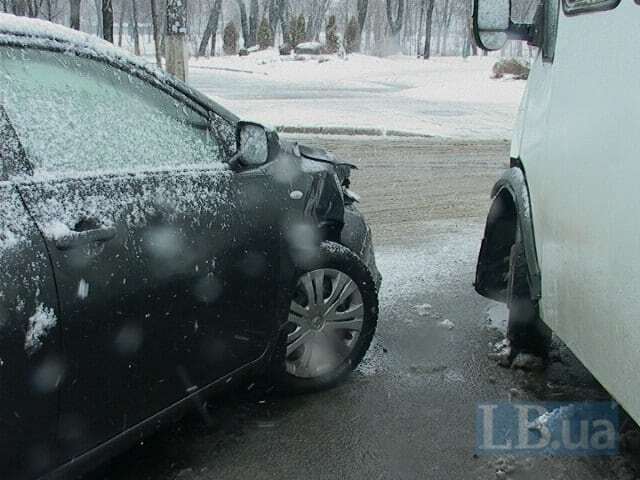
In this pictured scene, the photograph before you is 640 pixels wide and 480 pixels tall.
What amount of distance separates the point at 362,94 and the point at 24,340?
81.6 feet

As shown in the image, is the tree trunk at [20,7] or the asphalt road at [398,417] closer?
the asphalt road at [398,417]

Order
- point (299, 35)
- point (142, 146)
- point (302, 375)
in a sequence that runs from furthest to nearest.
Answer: point (299, 35) < point (302, 375) < point (142, 146)

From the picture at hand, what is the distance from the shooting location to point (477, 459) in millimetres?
3283

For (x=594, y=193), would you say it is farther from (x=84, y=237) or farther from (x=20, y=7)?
(x=20, y=7)

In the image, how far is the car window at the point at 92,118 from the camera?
2480 millimetres

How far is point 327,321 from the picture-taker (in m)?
3.73

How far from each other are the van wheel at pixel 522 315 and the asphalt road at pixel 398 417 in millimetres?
157

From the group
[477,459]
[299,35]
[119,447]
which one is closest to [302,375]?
[477,459]

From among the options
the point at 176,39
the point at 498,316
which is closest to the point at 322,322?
the point at 498,316

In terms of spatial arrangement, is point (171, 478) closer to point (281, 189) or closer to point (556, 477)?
point (281, 189)

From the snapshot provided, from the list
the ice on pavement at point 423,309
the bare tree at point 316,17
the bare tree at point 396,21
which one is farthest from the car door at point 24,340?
the bare tree at point 316,17

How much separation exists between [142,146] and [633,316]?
6.06 feet

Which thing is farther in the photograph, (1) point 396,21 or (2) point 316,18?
(2) point 316,18

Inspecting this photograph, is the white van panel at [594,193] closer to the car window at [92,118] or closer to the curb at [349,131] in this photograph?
the car window at [92,118]
